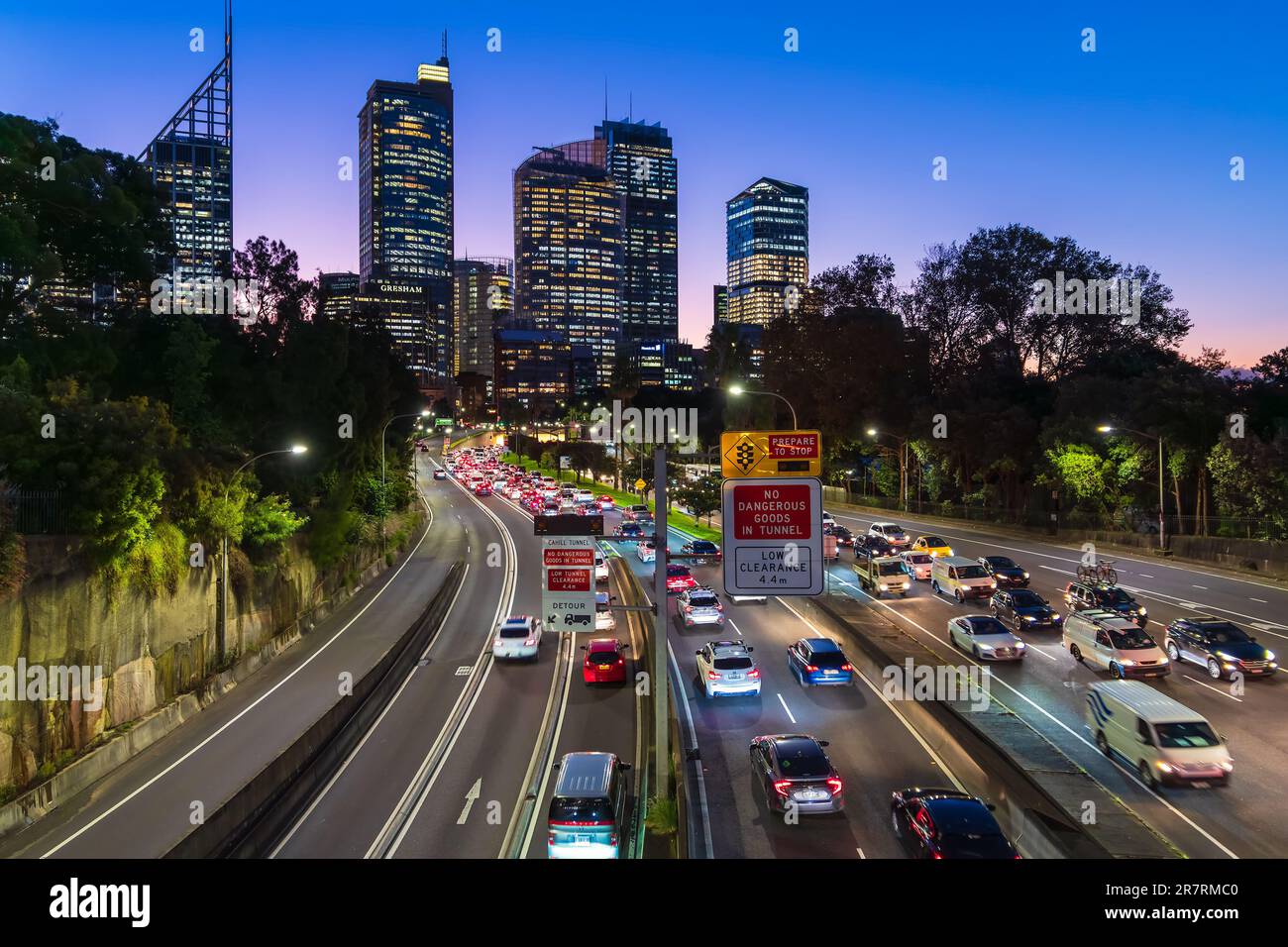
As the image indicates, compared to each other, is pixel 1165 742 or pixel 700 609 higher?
pixel 1165 742

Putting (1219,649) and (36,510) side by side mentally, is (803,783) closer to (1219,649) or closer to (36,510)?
(1219,649)

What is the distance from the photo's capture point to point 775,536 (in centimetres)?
1138

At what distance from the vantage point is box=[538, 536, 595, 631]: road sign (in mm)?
Result: 17547

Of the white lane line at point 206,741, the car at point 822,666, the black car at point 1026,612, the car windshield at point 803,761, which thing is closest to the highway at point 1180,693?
the black car at point 1026,612

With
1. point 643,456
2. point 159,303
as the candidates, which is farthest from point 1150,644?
point 643,456

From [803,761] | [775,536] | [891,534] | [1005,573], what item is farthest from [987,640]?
[891,534]

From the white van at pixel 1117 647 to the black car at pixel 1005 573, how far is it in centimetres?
1097

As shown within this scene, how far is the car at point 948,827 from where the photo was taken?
49.0 feet

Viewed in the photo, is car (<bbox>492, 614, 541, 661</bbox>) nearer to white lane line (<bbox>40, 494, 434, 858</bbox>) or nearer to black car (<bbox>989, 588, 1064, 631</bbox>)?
white lane line (<bbox>40, 494, 434, 858</bbox>)

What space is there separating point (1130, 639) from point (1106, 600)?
6625mm
